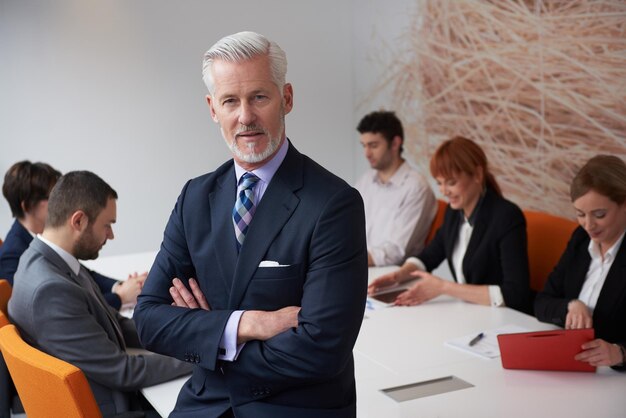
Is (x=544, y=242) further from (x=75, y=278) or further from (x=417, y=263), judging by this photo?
(x=75, y=278)

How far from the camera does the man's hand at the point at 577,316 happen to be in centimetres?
257

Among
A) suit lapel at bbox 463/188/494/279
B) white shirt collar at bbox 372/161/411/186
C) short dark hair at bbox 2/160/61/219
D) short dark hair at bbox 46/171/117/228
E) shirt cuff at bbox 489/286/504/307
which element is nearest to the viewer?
short dark hair at bbox 46/171/117/228

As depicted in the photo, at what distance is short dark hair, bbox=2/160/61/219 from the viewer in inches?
129

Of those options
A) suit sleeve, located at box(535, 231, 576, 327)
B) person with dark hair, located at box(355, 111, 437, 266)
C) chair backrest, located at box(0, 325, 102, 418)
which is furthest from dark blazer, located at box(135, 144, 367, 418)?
person with dark hair, located at box(355, 111, 437, 266)

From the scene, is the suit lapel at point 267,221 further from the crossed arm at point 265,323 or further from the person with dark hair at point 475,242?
the person with dark hair at point 475,242

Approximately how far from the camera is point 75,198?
2.48 m

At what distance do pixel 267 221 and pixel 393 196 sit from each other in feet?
9.85

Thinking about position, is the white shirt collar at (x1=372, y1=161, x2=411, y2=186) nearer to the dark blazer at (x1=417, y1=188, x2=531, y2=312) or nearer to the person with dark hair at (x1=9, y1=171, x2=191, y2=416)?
the dark blazer at (x1=417, y1=188, x2=531, y2=312)

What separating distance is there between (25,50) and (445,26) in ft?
10.9

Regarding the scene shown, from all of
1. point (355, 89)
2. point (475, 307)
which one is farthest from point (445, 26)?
point (475, 307)

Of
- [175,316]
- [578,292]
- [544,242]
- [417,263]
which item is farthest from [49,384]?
[544,242]

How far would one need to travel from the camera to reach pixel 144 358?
2273 millimetres

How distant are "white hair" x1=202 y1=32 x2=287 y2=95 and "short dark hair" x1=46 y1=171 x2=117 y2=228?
3.49 ft

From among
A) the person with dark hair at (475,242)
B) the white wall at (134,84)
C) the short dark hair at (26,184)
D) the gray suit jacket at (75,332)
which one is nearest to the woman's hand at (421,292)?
the person with dark hair at (475,242)
